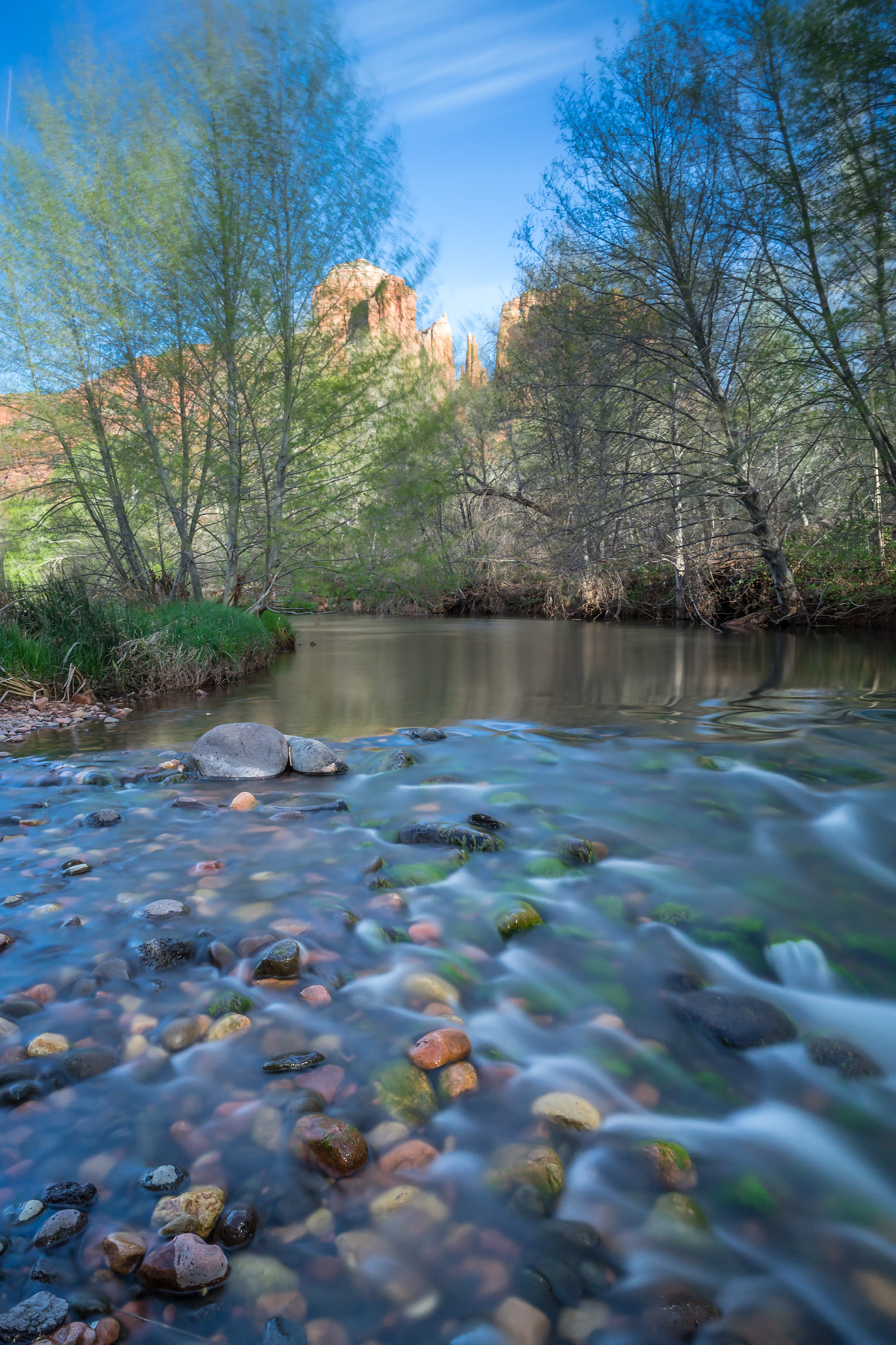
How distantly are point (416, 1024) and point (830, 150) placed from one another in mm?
10631

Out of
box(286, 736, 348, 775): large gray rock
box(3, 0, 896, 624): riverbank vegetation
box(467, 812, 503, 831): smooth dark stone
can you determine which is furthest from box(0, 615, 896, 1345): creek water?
box(3, 0, 896, 624): riverbank vegetation

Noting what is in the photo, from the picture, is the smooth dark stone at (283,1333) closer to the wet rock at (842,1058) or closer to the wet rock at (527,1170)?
the wet rock at (527,1170)

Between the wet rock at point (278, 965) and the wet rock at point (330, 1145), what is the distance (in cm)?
61

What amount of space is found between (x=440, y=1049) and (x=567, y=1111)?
35 centimetres

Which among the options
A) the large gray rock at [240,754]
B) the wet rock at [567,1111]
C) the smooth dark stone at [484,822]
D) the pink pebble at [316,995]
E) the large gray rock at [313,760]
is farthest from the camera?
the large gray rock at [313,760]

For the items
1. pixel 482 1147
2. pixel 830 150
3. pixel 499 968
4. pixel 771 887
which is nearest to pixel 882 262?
pixel 830 150

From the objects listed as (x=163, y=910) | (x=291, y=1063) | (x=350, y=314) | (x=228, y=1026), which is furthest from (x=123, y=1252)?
(x=350, y=314)

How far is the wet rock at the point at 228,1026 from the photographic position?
1.83 meters

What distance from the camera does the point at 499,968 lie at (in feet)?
7.17

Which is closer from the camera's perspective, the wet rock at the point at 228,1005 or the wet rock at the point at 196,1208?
the wet rock at the point at 196,1208

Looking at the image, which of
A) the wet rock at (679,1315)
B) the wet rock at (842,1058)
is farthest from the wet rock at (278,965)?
the wet rock at (842,1058)

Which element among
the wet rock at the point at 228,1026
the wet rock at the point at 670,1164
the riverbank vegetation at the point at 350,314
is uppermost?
the riverbank vegetation at the point at 350,314

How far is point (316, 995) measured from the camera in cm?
201

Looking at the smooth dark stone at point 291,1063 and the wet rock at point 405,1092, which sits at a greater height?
the smooth dark stone at point 291,1063
